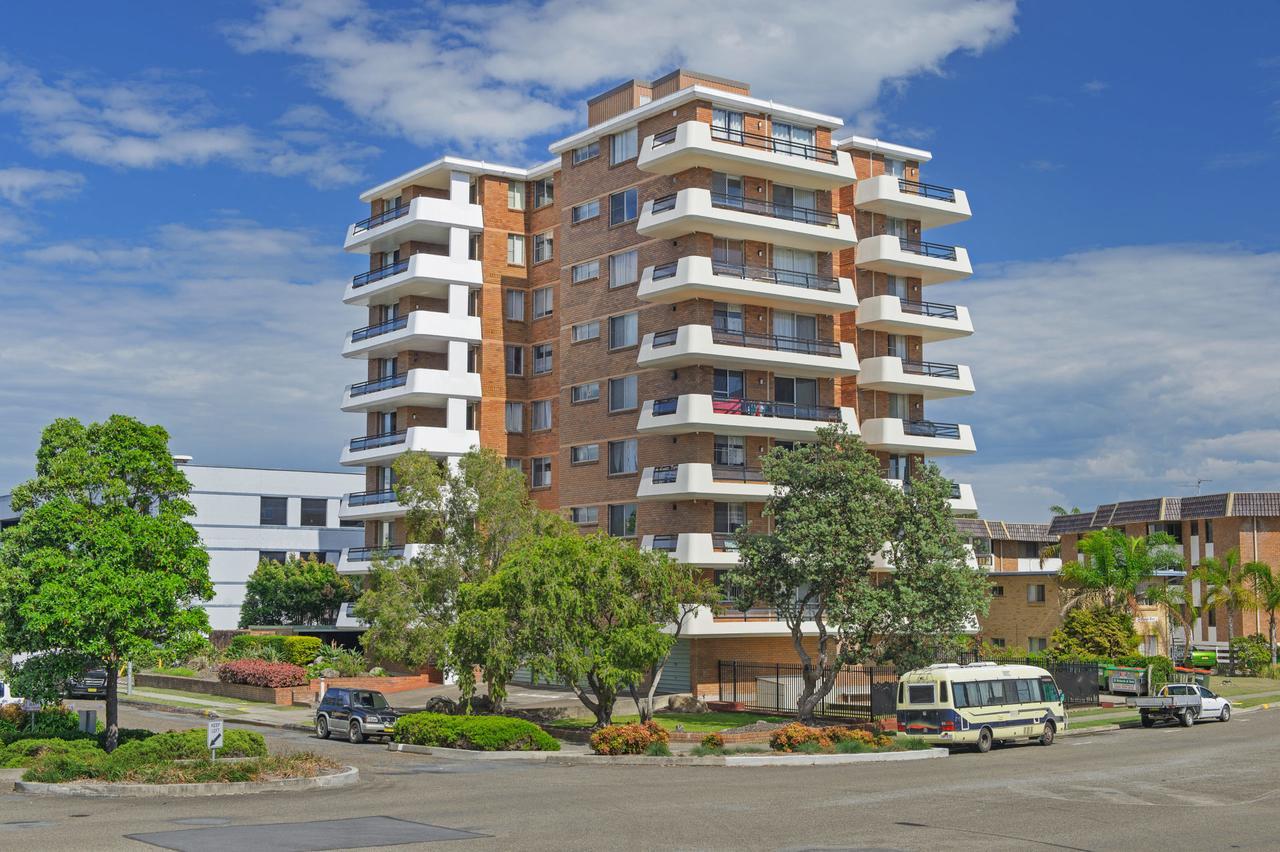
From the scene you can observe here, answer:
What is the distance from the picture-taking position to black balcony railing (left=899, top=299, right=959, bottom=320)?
2633 inches

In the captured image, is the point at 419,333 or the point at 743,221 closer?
the point at 743,221

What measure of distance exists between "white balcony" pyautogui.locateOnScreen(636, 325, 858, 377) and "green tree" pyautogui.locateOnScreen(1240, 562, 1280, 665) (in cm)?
3154

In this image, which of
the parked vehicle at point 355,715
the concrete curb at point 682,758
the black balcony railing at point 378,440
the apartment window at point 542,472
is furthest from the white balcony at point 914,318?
the parked vehicle at point 355,715

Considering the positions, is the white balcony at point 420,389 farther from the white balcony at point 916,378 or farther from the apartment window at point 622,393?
the white balcony at point 916,378

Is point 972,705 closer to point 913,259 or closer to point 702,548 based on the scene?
point 702,548

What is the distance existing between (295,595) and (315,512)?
64.0ft

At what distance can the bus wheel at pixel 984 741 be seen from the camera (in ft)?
136

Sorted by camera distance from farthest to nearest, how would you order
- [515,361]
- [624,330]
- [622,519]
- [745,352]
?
[515,361], [624,330], [622,519], [745,352]

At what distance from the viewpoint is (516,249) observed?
70438 millimetres

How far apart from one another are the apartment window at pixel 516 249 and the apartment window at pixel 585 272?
17.7ft

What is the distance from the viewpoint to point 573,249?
65.9 metres

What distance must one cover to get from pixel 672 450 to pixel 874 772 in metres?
26.7

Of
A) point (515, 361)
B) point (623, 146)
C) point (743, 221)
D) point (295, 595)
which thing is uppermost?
point (623, 146)

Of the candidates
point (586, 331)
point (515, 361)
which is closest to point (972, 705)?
point (586, 331)
